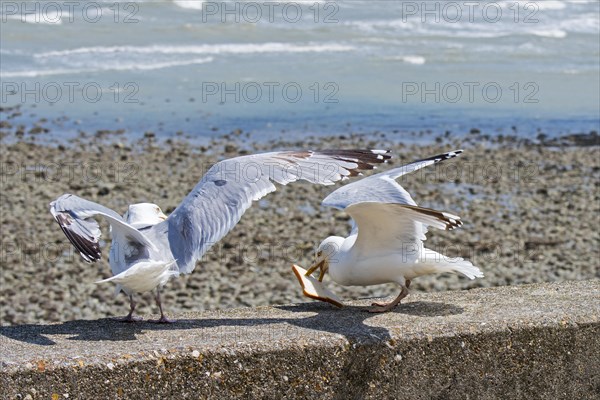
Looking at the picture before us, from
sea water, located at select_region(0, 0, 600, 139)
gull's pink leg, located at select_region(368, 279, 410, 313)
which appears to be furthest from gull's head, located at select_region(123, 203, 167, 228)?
sea water, located at select_region(0, 0, 600, 139)

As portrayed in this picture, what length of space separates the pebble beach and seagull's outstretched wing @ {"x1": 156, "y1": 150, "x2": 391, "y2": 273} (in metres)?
3.28

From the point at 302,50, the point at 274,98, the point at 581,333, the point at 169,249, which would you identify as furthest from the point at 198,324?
the point at 302,50

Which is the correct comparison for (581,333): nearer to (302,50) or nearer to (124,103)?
(124,103)

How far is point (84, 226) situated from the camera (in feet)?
13.8

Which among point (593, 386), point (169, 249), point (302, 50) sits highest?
point (302, 50)

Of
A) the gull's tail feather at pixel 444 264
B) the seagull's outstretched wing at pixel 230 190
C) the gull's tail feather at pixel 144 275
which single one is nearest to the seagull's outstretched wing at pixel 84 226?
the gull's tail feather at pixel 144 275

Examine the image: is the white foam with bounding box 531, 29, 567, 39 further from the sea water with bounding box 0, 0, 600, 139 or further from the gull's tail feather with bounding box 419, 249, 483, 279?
the gull's tail feather with bounding box 419, 249, 483, 279

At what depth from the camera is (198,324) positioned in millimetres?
4270

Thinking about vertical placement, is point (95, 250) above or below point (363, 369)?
above

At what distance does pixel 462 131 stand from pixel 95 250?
11996 millimetres

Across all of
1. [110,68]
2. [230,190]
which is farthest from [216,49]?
[230,190]

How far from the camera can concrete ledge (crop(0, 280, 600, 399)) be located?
346 cm

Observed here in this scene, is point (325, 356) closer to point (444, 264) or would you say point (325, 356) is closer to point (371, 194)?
point (371, 194)

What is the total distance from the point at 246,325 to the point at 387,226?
0.79m
